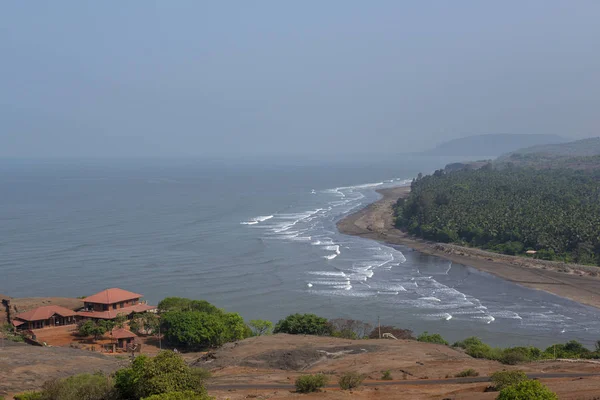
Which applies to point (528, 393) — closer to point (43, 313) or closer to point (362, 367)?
point (362, 367)

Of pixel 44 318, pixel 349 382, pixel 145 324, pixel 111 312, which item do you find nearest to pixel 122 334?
pixel 145 324

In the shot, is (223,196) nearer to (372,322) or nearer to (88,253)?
(88,253)

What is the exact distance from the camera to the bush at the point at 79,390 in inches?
960

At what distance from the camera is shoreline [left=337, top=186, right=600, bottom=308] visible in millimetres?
69206

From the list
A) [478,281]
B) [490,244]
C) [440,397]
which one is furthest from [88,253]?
[440,397]

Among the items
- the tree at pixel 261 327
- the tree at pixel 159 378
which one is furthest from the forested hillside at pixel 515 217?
the tree at pixel 159 378

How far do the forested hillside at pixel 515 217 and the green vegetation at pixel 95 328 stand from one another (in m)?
60.7

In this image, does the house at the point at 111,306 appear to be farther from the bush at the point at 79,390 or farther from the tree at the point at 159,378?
the tree at the point at 159,378

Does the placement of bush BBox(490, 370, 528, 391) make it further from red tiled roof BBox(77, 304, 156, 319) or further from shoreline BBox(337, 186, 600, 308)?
shoreline BBox(337, 186, 600, 308)

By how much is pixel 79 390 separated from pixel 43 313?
95.1 ft

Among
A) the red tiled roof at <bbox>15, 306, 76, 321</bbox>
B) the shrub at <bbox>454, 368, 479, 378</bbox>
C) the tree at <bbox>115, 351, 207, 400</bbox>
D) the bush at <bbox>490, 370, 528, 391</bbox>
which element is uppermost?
the tree at <bbox>115, 351, 207, 400</bbox>

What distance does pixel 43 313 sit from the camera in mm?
50719

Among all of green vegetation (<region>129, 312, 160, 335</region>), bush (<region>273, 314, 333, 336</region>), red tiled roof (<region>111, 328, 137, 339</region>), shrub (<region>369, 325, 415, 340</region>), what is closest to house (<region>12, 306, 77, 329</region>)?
green vegetation (<region>129, 312, 160, 335</region>)

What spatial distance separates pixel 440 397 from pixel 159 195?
145 m
